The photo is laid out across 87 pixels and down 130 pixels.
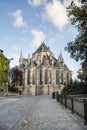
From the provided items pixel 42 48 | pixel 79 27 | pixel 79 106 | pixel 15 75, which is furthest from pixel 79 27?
pixel 42 48

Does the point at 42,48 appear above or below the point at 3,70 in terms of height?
above

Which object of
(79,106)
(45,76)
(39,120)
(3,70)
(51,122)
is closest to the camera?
(51,122)

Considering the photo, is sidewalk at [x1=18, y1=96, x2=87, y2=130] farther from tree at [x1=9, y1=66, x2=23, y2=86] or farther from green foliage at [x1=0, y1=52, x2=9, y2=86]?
tree at [x1=9, y1=66, x2=23, y2=86]

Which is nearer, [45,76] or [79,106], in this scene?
[79,106]

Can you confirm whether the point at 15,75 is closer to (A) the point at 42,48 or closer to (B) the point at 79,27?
(A) the point at 42,48

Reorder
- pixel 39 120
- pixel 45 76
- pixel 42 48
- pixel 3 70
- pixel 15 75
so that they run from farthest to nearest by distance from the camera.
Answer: pixel 42 48
pixel 45 76
pixel 15 75
pixel 3 70
pixel 39 120

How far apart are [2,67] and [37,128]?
185 ft

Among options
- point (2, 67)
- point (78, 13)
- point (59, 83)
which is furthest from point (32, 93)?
point (78, 13)

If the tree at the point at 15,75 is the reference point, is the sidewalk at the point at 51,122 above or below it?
below

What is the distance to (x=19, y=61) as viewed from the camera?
146m

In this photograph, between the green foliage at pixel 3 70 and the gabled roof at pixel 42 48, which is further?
the gabled roof at pixel 42 48

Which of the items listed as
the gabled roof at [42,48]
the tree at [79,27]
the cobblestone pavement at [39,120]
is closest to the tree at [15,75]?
the gabled roof at [42,48]

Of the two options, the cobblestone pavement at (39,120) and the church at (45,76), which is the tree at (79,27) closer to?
the cobblestone pavement at (39,120)

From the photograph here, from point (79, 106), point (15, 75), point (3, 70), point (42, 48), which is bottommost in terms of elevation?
point (79, 106)
